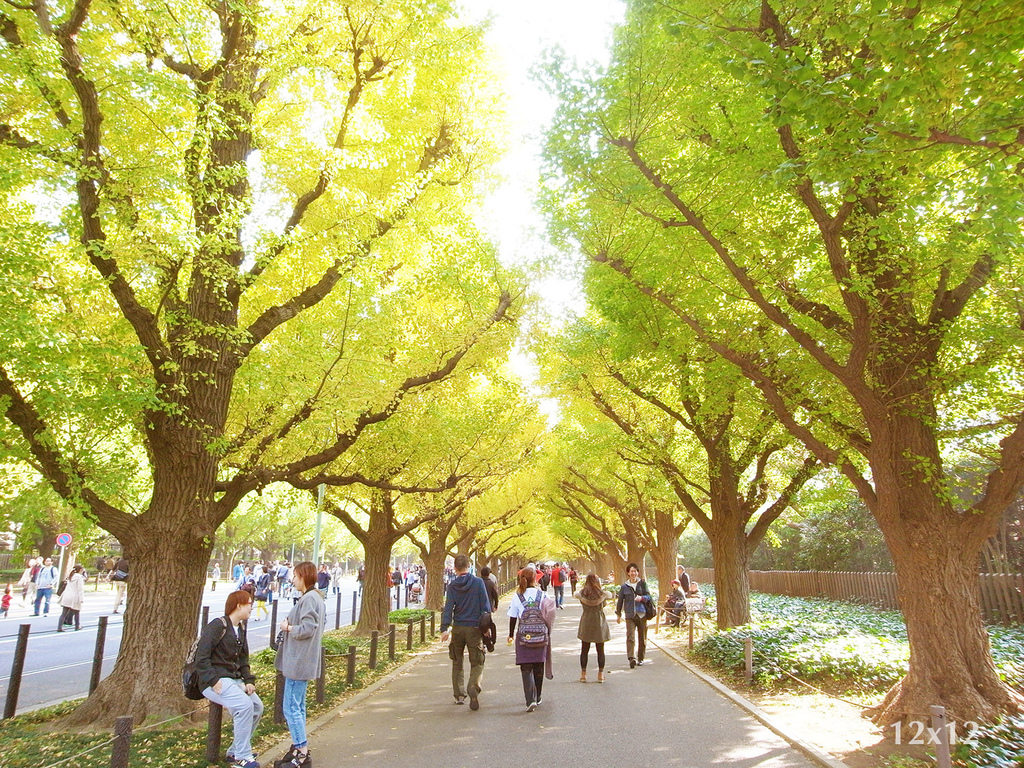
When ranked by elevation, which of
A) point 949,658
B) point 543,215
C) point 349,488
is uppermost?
point 543,215

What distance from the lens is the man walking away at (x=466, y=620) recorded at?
8742mm

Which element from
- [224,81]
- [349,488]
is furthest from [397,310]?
[349,488]

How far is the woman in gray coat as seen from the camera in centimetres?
592

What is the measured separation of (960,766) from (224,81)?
414 inches

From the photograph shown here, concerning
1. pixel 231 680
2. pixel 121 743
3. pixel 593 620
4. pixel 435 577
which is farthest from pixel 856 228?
pixel 435 577

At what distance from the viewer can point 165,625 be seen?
7.50 meters

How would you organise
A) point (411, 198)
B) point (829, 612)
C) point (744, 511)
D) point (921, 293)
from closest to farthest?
point (921, 293) → point (411, 198) → point (744, 511) → point (829, 612)

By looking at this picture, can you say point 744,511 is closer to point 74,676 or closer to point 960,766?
point 960,766

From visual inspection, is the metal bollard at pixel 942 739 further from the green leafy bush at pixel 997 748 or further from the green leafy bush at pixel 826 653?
the green leafy bush at pixel 826 653

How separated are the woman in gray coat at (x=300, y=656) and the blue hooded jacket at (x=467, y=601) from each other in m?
2.78

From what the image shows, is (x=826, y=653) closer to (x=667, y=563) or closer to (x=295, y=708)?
(x=295, y=708)

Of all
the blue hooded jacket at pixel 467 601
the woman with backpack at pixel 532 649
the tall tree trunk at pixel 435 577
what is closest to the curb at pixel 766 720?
the woman with backpack at pixel 532 649

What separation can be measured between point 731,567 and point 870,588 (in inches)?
406

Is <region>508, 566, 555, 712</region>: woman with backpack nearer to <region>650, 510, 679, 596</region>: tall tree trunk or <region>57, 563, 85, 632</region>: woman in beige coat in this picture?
<region>57, 563, 85, 632</region>: woman in beige coat
